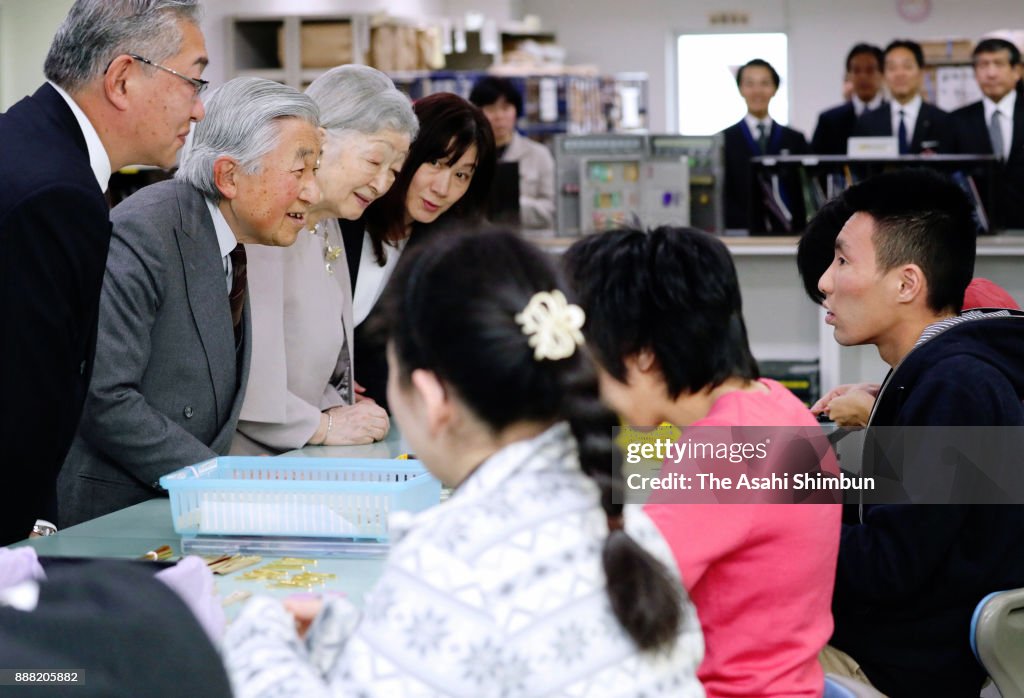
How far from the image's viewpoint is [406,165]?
10.6 feet

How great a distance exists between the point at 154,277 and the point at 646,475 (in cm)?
96

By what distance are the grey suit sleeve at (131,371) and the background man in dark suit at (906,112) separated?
639cm

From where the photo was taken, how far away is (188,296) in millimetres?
2291

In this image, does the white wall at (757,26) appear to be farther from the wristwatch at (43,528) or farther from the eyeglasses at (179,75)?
the wristwatch at (43,528)

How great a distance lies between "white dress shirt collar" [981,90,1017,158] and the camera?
288 inches

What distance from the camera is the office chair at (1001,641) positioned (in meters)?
1.83

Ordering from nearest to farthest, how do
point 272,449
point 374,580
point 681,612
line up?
point 681,612, point 374,580, point 272,449

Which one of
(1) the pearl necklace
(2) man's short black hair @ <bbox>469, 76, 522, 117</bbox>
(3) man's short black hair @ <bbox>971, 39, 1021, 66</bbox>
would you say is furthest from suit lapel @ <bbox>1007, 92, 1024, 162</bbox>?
(1) the pearl necklace

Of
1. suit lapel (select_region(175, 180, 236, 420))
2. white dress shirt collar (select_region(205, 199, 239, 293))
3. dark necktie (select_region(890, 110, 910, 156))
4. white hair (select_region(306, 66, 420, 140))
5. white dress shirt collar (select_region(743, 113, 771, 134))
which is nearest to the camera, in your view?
suit lapel (select_region(175, 180, 236, 420))

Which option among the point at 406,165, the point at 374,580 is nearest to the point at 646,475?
the point at 374,580

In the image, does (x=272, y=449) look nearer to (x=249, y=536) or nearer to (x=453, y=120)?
(x=249, y=536)

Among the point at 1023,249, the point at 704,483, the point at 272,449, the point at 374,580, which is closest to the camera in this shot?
the point at 704,483

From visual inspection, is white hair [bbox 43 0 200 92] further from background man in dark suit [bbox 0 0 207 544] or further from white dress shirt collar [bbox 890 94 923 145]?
white dress shirt collar [bbox 890 94 923 145]

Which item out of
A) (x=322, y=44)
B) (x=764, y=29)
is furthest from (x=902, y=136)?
(x=764, y=29)
